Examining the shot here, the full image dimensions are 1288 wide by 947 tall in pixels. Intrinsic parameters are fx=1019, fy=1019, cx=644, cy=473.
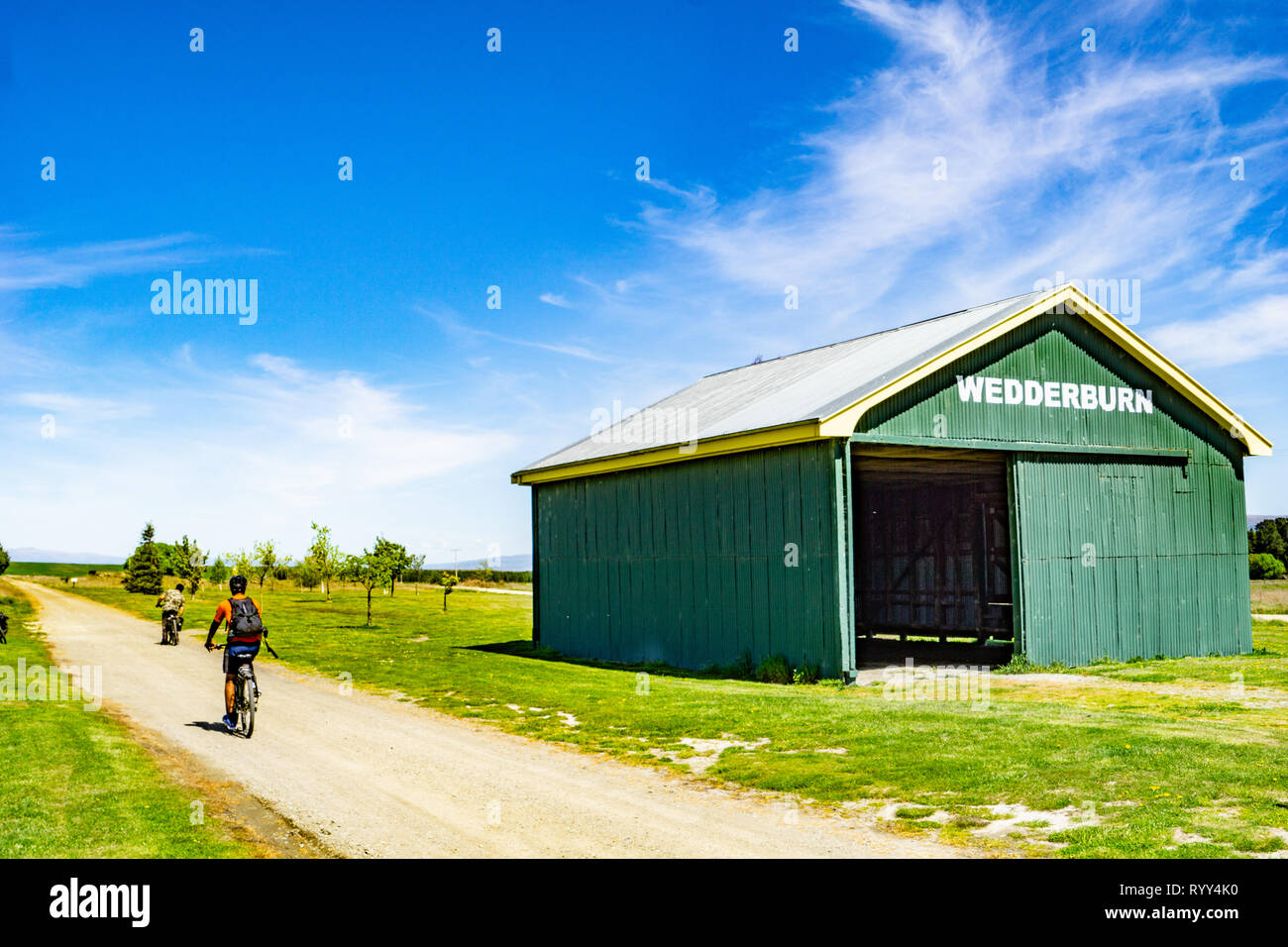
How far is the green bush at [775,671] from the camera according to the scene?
64.6ft

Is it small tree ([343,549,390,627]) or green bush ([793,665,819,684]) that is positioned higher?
small tree ([343,549,390,627])

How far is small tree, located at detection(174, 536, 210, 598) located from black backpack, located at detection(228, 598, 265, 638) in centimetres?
5833

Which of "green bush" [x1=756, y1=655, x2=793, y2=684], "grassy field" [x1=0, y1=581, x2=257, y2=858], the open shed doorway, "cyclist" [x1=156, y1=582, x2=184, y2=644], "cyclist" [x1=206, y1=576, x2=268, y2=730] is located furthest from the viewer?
"cyclist" [x1=156, y1=582, x2=184, y2=644]

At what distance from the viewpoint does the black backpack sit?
548 inches

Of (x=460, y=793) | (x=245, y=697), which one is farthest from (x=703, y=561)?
(x=460, y=793)

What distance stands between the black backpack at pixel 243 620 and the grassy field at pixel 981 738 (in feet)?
12.2

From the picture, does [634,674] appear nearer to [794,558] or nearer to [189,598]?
[794,558]

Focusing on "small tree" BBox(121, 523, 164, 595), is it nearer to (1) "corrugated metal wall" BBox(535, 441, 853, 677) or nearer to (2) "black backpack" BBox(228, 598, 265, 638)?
(1) "corrugated metal wall" BBox(535, 441, 853, 677)

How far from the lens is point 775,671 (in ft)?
65.1
